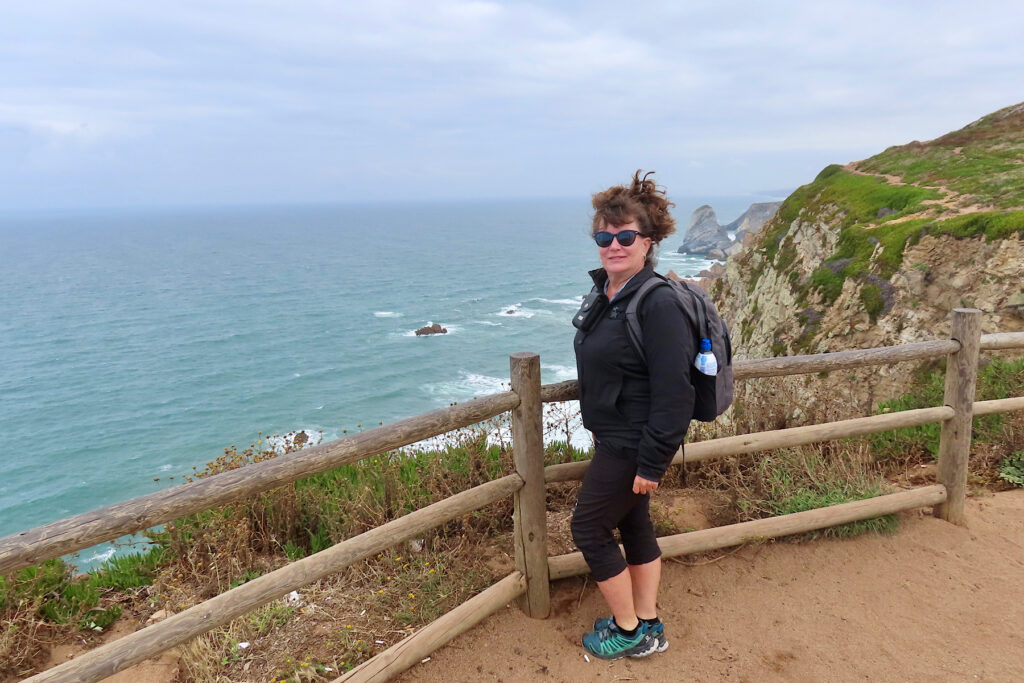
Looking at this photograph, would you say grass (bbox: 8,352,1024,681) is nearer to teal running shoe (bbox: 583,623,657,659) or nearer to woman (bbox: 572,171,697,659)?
teal running shoe (bbox: 583,623,657,659)

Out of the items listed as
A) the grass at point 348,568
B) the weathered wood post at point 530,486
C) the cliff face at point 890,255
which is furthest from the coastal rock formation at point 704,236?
the weathered wood post at point 530,486

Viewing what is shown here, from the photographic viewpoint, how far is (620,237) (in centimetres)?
296

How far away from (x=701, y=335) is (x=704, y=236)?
117 metres

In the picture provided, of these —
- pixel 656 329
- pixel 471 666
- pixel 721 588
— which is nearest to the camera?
pixel 656 329

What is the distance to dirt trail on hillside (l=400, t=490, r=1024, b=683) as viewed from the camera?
134 inches

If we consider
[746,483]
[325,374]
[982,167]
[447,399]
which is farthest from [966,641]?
[325,374]

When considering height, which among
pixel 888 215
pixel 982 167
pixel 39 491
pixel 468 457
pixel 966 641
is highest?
pixel 982 167

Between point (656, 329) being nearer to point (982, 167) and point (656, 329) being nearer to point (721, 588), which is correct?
point (721, 588)

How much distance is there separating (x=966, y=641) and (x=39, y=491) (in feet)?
107

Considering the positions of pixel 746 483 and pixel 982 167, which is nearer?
pixel 746 483

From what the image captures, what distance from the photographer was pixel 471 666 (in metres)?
3.46

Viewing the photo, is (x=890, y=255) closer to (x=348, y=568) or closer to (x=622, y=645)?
(x=622, y=645)

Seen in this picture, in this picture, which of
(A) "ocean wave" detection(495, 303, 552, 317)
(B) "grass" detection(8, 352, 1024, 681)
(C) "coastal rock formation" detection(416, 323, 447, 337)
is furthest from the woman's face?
(A) "ocean wave" detection(495, 303, 552, 317)

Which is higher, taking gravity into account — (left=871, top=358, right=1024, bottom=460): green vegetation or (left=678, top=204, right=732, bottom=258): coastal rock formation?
(left=871, top=358, right=1024, bottom=460): green vegetation
